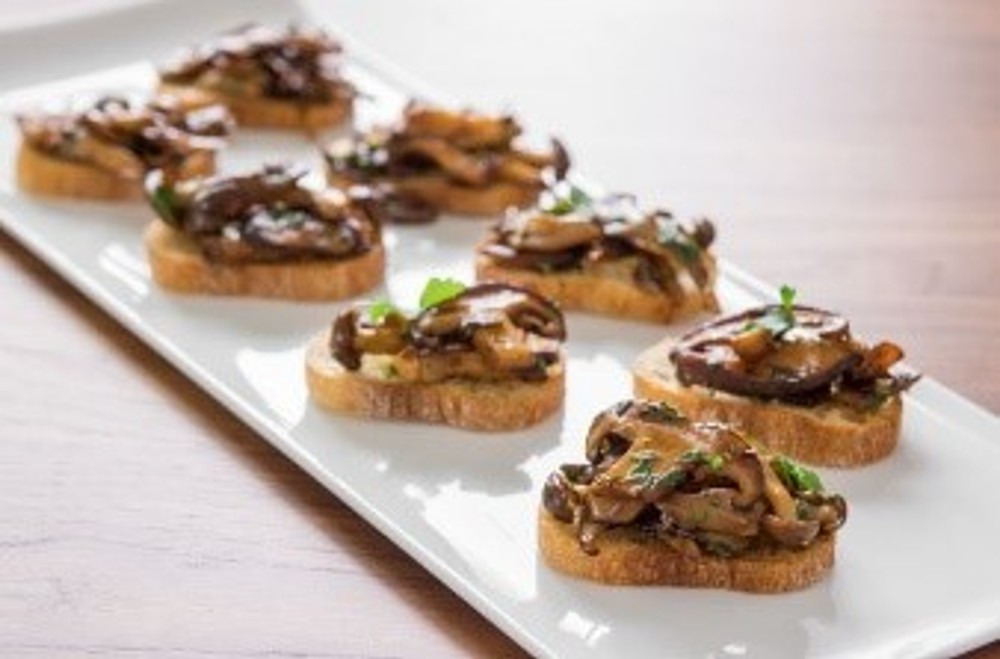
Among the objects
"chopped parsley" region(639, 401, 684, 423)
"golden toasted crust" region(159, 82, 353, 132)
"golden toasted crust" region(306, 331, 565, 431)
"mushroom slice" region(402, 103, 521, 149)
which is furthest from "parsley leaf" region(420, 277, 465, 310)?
"golden toasted crust" region(159, 82, 353, 132)

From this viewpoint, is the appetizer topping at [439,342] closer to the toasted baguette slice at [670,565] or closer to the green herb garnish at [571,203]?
the green herb garnish at [571,203]

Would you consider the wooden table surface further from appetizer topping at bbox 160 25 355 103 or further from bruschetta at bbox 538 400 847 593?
appetizer topping at bbox 160 25 355 103

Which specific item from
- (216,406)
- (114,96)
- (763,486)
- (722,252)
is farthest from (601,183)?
(763,486)

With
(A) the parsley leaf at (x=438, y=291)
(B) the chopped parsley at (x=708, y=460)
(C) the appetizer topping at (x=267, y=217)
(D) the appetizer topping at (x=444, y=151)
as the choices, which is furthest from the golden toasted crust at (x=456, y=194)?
(B) the chopped parsley at (x=708, y=460)

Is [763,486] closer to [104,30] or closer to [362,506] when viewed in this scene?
[362,506]

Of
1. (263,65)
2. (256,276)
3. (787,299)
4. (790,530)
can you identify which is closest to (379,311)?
(256,276)

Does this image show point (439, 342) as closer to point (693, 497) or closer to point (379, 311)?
point (379, 311)
